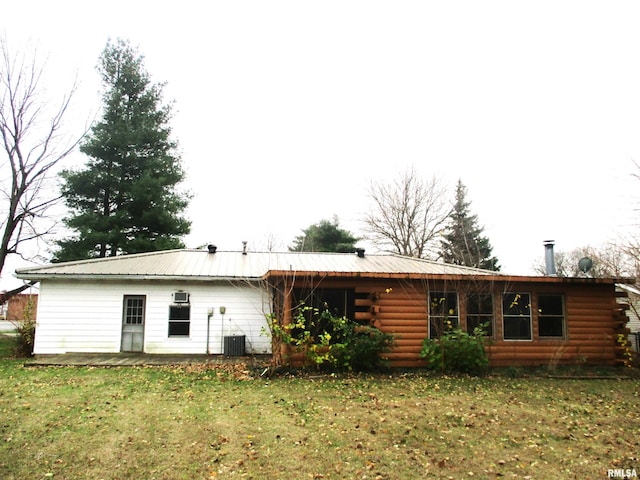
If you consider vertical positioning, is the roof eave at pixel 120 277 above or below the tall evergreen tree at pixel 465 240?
below

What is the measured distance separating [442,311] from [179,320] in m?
7.53

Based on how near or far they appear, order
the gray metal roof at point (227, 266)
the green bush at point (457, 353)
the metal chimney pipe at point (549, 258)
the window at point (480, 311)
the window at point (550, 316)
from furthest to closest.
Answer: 1. the metal chimney pipe at point (549, 258)
2. the gray metal roof at point (227, 266)
3. the window at point (550, 316)
4. the window at point (480, 311)
5. the green bush at point (457, 353)

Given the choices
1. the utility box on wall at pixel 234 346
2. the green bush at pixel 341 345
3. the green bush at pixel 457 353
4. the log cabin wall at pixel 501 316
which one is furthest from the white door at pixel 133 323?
the green bush at pixel 457 353

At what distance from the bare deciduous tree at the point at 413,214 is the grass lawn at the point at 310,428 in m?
17.3

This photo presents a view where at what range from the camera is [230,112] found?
17.3m

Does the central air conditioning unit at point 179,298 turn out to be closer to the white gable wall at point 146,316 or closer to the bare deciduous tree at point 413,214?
the white gable wall at point 146,316

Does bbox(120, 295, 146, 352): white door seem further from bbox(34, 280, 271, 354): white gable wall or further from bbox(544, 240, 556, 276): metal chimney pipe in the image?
bbox(544, 240, 556, 276): metal chimney pipe

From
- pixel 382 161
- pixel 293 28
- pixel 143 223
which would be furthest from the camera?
pixel 382 161

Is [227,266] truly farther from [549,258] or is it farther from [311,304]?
[549,258]

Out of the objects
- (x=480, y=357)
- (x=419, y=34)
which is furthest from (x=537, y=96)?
(x=480, y=357)

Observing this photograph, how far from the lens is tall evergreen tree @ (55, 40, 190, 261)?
19.0 m

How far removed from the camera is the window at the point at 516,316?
1050 cm

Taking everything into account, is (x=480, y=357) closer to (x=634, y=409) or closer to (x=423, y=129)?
(x=634, y=409)

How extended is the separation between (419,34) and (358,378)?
32.1 ft
